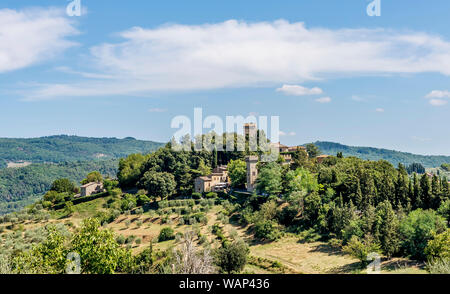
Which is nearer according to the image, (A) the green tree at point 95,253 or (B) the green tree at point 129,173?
(A) the green tree at point 95,253

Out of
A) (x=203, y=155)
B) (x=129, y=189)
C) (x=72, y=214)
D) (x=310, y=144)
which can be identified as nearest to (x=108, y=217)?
(x=72, y=214)

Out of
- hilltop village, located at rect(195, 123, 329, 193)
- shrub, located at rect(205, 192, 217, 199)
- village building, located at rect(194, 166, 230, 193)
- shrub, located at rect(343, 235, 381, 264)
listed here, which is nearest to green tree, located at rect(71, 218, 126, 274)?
shrub, located at rect(343, 235, 381, 264)

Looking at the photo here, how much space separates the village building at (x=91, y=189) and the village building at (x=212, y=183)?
2264cm

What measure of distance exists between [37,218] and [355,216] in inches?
1825

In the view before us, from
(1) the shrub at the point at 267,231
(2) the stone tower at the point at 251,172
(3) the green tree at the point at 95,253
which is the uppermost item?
(2) the stone tower at the point at 251,172

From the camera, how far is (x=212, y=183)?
5912cm

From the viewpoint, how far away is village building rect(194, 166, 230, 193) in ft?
190

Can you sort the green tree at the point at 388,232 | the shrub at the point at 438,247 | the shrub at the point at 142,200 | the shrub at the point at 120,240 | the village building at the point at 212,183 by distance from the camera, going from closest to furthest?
the shrub at the point at 438,247 < the green tree at the point at 388,232 < the shrub at the point at 120,240 < the shrub at the point at 142,200 < the village building at the point at 212,183

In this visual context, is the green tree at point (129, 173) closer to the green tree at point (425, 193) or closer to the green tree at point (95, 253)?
the green tree at point (95, 253)

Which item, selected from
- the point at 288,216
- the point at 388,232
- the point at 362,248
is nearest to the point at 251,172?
the point at 288,216

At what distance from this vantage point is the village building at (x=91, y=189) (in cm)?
6669

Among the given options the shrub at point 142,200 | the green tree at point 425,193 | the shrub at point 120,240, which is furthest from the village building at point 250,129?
the green tree at point 425,193

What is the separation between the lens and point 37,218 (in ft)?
175

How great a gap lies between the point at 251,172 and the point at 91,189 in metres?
33.6
